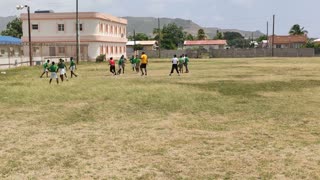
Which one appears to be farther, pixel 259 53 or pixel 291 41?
pixel 291 41

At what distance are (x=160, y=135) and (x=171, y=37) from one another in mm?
111955

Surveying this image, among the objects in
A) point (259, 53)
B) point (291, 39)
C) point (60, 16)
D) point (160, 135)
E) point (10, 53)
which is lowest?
point (160, 135)

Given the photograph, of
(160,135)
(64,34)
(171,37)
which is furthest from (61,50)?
(171,37)

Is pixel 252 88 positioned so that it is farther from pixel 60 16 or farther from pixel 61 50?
pixel 60 16

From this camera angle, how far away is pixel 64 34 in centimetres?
6525

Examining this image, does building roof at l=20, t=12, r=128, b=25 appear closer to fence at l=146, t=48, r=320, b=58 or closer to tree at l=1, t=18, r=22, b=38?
fence at l=146, t=48, r=320, b=58

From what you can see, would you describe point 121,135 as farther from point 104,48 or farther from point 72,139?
point 104,48

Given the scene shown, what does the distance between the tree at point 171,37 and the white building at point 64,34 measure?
154 ft

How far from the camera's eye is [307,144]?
377 inches

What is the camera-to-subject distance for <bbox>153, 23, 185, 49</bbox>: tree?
115 meters

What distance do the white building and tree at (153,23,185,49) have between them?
46.8 meters

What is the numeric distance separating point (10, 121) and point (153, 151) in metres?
5.69

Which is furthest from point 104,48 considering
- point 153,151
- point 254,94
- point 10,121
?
point 153,151

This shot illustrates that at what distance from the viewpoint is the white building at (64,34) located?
63.9 meters
